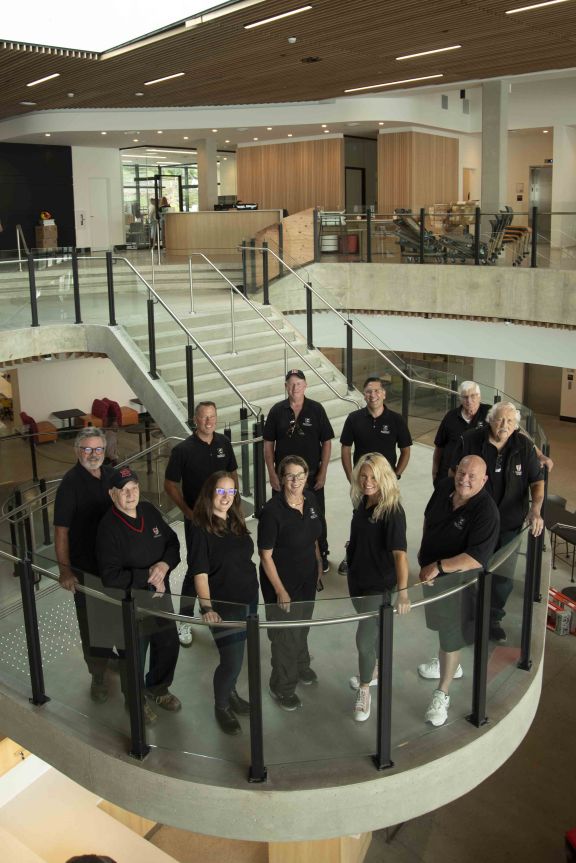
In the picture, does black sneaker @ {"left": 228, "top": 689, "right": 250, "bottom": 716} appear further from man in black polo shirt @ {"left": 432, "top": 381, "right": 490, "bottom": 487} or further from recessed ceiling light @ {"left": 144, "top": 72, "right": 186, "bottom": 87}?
recessed ceiling light @ {"left": 144, "top": 72, "right": 186, "bottom": 87}

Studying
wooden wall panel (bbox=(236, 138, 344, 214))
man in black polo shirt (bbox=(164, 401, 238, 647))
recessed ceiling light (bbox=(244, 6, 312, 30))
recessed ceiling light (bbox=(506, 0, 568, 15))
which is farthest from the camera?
wooden wall panel (bbox=(236, 138, 344, 214))

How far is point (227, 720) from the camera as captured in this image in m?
4.36

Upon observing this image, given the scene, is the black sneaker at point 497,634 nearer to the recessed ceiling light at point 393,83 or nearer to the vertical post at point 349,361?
the vertical post at point 349,361

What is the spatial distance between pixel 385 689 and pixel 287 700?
51cm

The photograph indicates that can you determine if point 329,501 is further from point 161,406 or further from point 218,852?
point 218,852

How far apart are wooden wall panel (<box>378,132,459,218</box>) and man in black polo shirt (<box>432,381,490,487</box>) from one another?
1540 cm

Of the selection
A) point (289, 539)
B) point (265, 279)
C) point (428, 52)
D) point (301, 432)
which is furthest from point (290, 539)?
point (428, 52)

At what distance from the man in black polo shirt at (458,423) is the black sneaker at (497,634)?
158 centimetres

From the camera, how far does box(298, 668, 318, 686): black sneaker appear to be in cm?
426

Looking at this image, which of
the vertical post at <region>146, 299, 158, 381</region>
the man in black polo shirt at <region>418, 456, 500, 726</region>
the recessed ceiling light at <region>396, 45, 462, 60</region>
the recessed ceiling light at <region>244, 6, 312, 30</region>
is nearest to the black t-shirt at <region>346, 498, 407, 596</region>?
the man in black polo shirt at <region>418, 456, 500, 726</region>

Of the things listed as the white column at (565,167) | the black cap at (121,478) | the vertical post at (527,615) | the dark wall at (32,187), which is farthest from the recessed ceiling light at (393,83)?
the black cap at (121,478)

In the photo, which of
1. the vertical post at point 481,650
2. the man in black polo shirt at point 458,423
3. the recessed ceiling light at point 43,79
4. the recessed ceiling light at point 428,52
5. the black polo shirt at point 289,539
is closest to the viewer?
the vertical post at point 481,650

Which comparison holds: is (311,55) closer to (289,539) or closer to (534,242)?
(534,242)

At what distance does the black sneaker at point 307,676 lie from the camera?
4.26 metres
